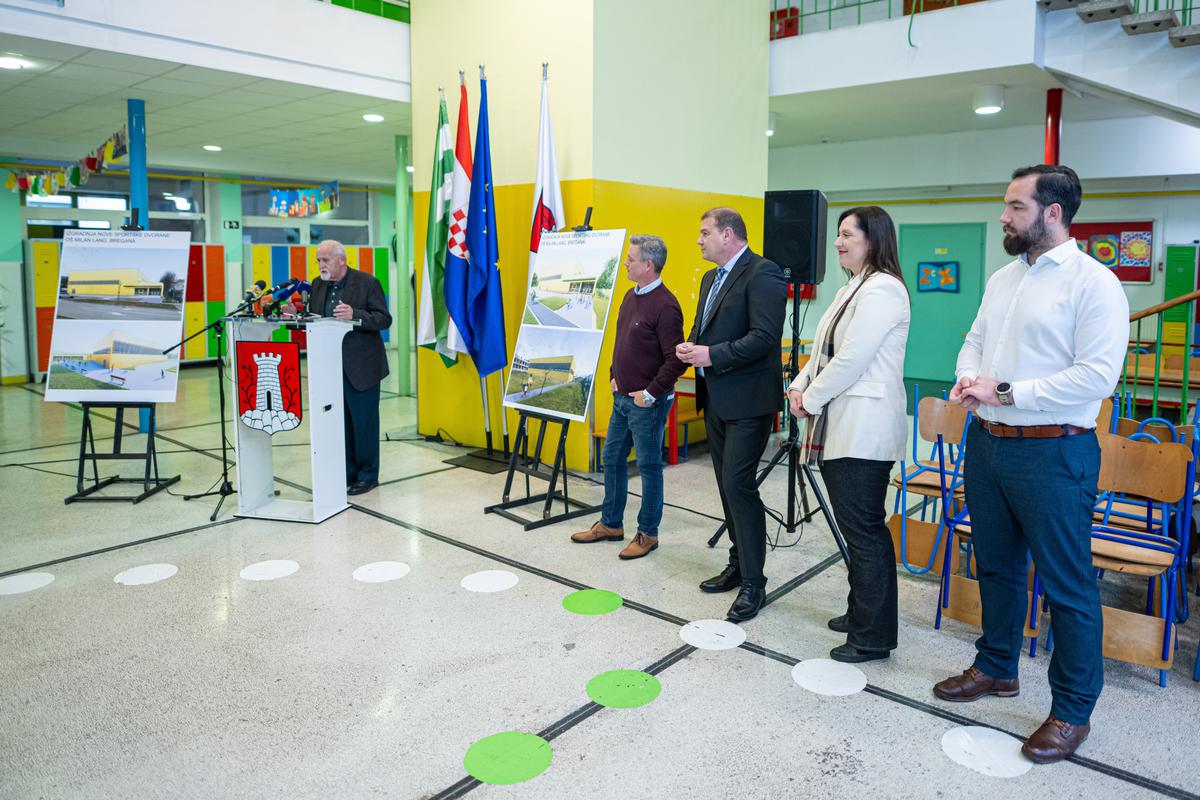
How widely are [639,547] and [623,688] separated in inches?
53.5

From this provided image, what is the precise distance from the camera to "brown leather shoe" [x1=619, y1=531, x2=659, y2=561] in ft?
13.9

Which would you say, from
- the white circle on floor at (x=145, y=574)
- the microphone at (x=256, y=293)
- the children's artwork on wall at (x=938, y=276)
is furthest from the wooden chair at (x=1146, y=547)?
the children's artwork on wall at (x=938, y=276)

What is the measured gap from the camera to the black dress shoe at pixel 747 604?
11.5 ft

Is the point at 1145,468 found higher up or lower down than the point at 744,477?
higher up

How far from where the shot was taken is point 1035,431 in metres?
2.44

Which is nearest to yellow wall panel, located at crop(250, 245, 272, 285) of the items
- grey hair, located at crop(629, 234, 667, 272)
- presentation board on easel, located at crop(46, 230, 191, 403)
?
presentation board on easel, located at crop(46, 230, 191, 403)

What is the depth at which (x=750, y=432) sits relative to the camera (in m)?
3.38

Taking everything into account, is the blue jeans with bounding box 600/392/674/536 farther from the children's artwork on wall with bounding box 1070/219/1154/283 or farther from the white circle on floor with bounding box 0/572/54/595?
the children's artwork on wall with bounding box 1070/219/1154/283

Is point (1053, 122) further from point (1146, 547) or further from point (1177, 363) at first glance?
point (1146, 547)

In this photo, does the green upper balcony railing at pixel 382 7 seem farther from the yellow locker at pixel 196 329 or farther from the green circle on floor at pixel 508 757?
the yellow locker at pixel 196 329

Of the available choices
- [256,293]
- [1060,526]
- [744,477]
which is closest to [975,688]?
[1060,526]

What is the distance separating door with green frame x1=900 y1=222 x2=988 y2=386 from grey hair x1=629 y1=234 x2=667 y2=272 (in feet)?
20.0

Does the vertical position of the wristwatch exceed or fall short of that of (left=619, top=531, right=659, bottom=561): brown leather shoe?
it exceeds it

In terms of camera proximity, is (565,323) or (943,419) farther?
(565,323)
